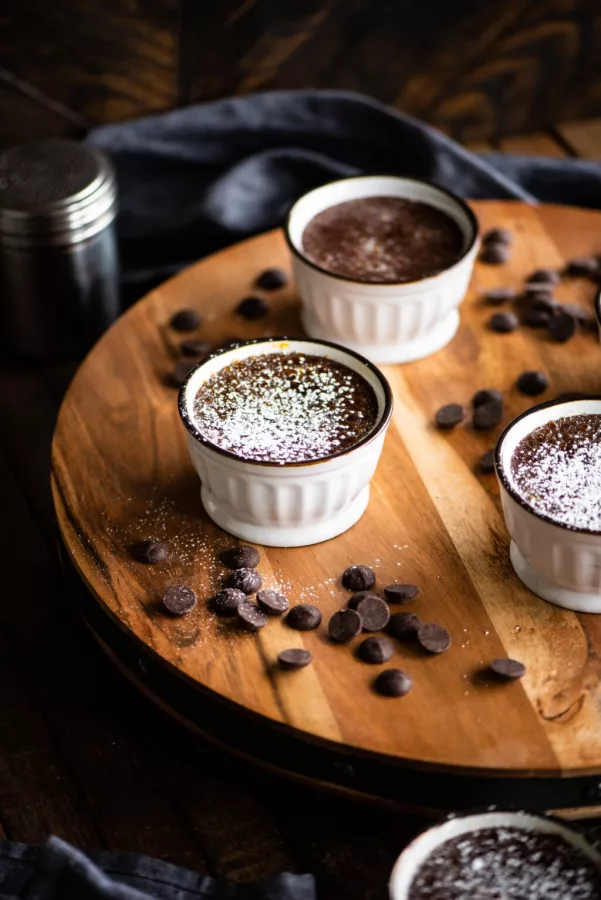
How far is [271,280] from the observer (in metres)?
2.15

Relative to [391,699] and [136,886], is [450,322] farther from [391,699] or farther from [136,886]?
[136,886]

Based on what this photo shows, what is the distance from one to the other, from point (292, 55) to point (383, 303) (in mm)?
1148

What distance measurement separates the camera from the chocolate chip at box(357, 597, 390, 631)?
1.53 meters

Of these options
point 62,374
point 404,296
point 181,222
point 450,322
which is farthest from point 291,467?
point 181,222

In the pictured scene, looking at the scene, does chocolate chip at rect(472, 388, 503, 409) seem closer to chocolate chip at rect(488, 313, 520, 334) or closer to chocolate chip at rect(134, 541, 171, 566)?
chocolate chip at rect(488, 313, 520, 334)

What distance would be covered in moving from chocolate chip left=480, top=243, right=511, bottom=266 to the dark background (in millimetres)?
852

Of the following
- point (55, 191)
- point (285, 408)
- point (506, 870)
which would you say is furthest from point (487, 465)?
point (55, 191)

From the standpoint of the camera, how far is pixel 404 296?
74.9 inches

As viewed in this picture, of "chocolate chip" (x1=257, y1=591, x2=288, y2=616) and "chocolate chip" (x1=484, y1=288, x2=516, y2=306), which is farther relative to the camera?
"chocolate chip" (x1=484, y1=288, x2=516, y2=306)

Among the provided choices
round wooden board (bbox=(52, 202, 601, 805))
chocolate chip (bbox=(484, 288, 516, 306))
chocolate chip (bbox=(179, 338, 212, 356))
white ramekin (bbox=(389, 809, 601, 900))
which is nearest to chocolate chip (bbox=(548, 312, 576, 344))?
round wooden board (bbox=(52, 202, 601, 805))

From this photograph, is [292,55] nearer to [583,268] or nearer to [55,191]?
[55,191]

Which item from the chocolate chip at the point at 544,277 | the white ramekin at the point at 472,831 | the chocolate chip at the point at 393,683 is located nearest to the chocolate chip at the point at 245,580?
the chocolate chip at the point at 393,683

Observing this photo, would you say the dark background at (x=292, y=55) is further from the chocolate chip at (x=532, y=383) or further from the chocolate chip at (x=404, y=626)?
the chocolate chip at (x=404, y=626)

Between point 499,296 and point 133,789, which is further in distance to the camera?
point 499,296
